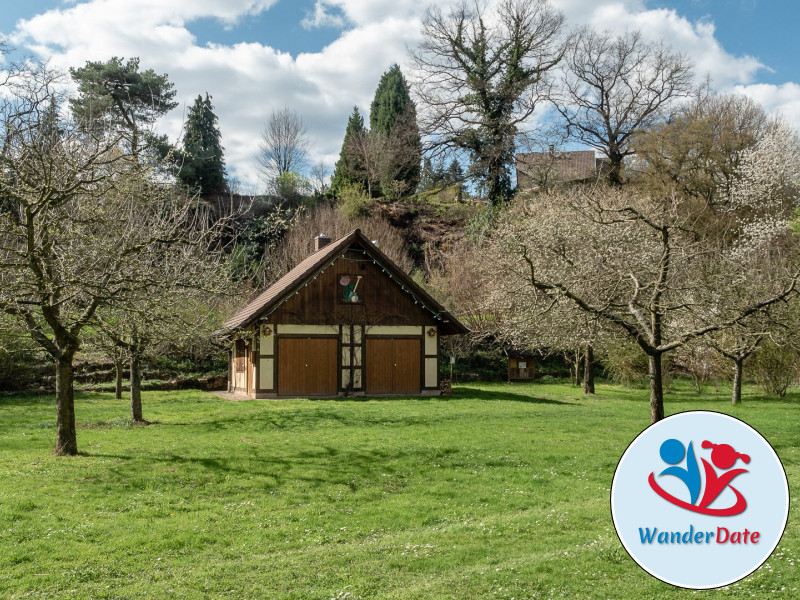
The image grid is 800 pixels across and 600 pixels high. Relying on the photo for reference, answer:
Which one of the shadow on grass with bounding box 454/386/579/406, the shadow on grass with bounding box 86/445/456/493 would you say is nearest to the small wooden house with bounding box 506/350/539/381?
the shadow on grass with bounding box 454/386/579/406

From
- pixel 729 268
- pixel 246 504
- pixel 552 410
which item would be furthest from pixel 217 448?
pixel 729 268

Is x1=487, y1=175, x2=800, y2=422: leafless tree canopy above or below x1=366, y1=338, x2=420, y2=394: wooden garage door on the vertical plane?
above

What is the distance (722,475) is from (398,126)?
51109mm

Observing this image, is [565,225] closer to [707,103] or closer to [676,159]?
[676,159]

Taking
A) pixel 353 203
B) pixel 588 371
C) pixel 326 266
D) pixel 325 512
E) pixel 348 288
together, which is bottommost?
pixel 325 512

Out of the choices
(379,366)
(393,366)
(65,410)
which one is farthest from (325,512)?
(393,366)

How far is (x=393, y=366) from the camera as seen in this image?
26.4 meters

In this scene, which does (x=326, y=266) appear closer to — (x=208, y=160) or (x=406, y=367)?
(x=406, y=367)

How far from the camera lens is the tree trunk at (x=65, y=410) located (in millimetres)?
11367

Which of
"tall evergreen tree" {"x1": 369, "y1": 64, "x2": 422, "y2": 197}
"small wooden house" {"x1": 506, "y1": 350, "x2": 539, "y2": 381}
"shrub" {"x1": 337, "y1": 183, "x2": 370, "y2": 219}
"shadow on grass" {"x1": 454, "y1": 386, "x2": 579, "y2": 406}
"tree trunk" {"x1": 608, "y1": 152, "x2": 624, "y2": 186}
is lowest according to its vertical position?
"shadow on grass" {"x1": 454, "y1": 386, "x2": 579, "y2": 406}

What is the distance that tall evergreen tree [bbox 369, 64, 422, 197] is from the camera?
47103mm

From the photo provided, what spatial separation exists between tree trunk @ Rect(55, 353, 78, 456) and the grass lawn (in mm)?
287

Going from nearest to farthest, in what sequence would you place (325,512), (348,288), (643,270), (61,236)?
(325,512)
(61,236)
(643,270)
(348,288)

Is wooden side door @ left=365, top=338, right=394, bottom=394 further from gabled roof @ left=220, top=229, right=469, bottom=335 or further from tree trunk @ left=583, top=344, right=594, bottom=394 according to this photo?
tree trunk @ left=583, top=344, right=594, bottom=394
